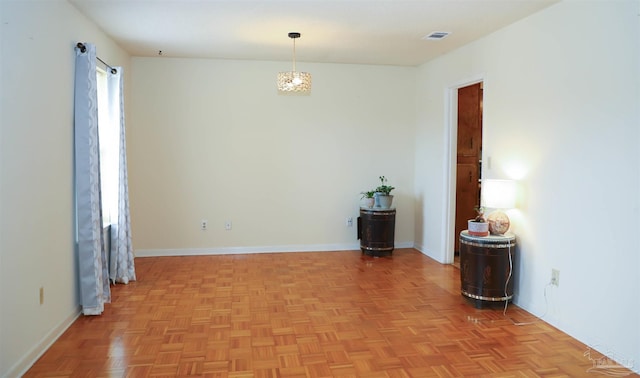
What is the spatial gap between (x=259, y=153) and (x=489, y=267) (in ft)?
10.5

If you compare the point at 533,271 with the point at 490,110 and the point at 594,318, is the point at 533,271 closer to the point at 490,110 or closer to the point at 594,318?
the point at 594,318

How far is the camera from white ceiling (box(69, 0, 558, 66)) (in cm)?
360

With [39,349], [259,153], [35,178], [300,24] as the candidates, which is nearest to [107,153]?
[35,178]

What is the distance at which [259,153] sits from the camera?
5965 millimetres

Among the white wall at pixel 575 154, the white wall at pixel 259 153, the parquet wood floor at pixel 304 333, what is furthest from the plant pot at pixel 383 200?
the white wall at pixel 575 154

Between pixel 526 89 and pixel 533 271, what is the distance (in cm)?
149

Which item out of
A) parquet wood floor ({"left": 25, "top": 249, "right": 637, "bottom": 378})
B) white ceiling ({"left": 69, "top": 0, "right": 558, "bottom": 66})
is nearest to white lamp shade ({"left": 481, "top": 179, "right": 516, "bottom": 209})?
parquet wood floor ({"left": 25, "top": 249, "right": 637, "bottom": 378})

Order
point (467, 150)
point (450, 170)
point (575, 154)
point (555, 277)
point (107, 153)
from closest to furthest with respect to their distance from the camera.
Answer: point (575, 154) < point (555, 277) < point (107, 153) < point (450, 170) < point (467, 150)

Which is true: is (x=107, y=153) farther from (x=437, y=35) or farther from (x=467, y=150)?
(x=467, y=150)

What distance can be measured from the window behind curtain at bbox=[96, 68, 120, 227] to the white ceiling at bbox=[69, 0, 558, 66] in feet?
1.95

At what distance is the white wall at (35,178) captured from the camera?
2.59 m

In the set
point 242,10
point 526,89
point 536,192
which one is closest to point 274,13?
point 242,10

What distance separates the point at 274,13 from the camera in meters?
3.83

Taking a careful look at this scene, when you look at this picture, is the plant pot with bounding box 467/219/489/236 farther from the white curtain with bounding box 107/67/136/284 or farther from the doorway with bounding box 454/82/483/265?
the white curtain with bounding box 107/67/136/284
